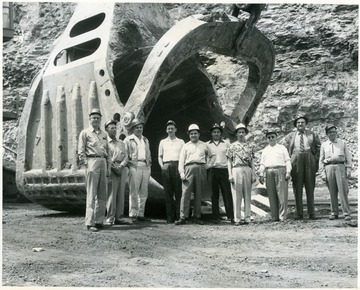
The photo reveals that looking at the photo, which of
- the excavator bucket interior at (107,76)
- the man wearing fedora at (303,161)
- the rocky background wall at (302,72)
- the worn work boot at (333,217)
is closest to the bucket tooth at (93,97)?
the excavator bucket interior at (107,76)

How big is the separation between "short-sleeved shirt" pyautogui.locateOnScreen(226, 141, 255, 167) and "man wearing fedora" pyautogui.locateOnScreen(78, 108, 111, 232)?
1691mm

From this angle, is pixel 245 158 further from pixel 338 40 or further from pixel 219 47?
pixel 338 40

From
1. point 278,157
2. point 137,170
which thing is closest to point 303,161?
point 278,157

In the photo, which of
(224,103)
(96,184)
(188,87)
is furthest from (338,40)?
(96,184)

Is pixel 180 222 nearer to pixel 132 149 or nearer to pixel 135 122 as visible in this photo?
pixel 132 149

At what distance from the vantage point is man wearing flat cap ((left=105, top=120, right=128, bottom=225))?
6.55 metres

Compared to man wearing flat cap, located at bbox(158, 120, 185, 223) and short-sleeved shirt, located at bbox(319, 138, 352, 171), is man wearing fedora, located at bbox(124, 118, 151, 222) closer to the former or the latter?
man wearing flat cap, located at bbox(158, 120, 185, 223)

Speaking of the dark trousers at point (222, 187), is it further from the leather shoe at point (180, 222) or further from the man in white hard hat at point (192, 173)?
the leather shoe at point (180, 222)

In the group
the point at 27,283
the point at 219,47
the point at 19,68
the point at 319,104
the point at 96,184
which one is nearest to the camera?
the point at 27,283

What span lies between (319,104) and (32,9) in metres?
10.8

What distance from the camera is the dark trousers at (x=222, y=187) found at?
7184 millimetres

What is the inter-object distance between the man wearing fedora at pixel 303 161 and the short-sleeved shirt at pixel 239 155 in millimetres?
633

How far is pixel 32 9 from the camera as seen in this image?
64.1 ft

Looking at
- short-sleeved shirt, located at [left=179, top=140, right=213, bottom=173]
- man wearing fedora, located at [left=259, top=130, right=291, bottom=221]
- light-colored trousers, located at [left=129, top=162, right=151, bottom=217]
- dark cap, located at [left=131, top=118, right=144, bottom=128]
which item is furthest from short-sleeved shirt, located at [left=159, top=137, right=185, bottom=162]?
man wearing fedora, located at [left=259, top=130, right=291, bottom=221]
